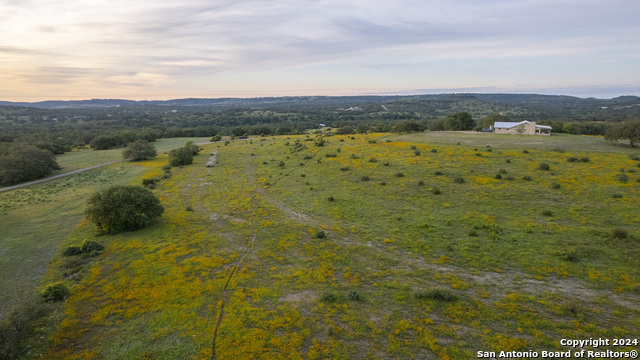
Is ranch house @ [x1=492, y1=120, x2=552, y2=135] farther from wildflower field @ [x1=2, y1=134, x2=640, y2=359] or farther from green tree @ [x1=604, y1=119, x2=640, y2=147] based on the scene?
wildflower field @ [x1=2, y1=134, x2=640, y2=359]

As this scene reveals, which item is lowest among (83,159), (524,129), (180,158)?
(83,159)

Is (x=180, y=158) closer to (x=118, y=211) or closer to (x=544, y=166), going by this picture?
(x=118, y=211)

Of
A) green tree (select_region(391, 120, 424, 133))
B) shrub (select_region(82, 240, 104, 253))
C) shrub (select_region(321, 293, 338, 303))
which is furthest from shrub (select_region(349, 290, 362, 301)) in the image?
green tree (select_region(391, 120, 424, 133))

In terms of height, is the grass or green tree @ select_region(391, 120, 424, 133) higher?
green tree @ select_region(391, 120, 424, 133)

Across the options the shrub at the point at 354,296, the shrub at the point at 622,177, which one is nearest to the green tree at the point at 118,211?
the shrub at the point at 354,296

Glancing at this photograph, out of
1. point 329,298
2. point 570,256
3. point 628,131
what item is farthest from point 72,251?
point 628,131
